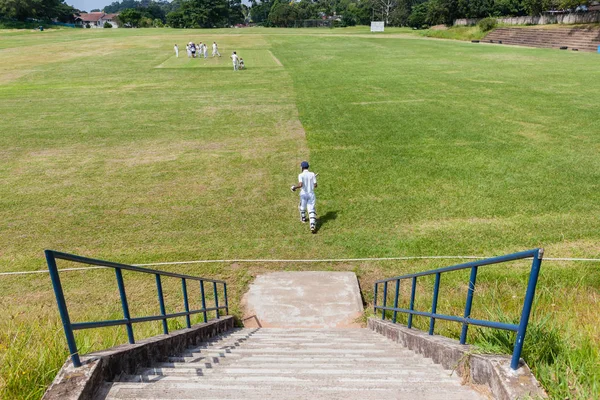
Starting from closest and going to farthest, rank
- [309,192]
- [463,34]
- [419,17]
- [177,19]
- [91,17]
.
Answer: [309,192] < [463,34] < [419,17] < [177,19] < [91,17]

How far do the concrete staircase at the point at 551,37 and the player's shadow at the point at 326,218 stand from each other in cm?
4773

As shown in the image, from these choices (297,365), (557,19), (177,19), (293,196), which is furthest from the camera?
(177,19)

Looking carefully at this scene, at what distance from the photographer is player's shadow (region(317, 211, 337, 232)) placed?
11.2 meters

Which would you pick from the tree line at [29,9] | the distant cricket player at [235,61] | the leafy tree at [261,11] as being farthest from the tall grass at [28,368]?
the leafy tree at [261,11]

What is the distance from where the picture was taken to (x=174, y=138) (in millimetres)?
18500

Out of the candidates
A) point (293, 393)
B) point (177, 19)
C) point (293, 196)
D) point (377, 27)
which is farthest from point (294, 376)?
point (177, 19)

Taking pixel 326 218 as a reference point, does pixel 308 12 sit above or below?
above

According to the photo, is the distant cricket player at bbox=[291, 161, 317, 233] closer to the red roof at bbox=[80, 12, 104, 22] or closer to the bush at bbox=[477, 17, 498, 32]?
the bush at bbox=[477, 17, 498, 32]

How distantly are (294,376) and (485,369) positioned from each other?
1524 mm

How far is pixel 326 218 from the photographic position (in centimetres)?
1153

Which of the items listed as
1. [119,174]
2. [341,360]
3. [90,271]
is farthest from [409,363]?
[119,174]

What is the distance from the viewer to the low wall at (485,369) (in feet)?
8.97

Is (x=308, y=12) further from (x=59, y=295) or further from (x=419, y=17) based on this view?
(x=59, y=295)

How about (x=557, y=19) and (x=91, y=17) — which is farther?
(x=91, y=17)
